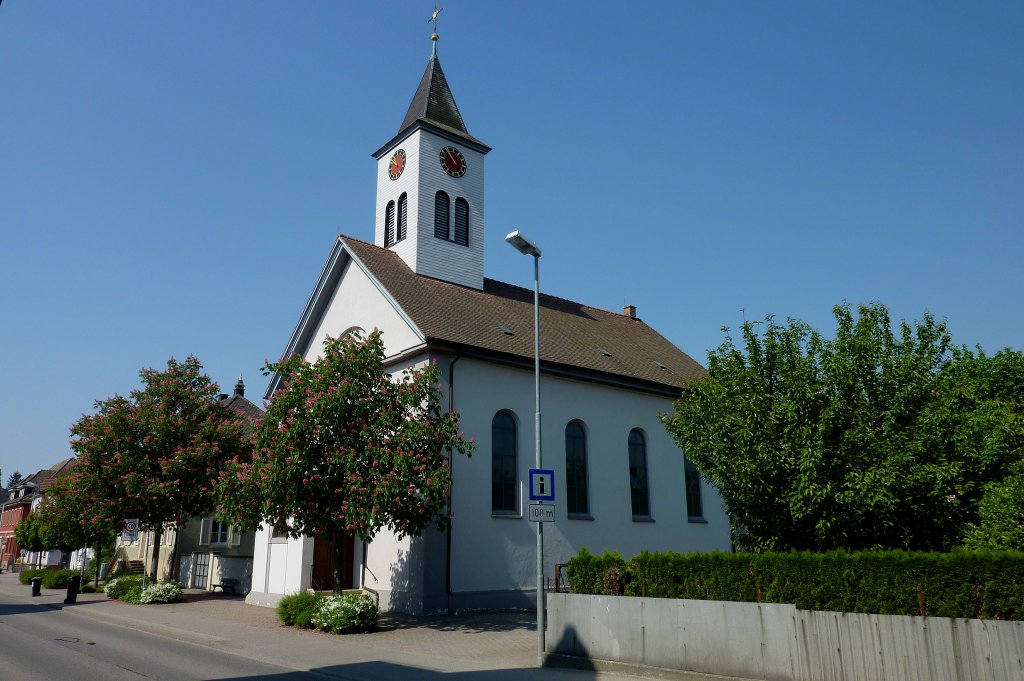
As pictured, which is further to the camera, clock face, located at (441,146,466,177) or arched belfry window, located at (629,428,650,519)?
clock face, located at (441,146,466,177)

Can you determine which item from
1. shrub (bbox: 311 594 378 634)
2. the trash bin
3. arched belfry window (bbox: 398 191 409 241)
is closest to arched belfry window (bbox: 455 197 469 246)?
arched belfry window (bbox: 398 191 409 241)

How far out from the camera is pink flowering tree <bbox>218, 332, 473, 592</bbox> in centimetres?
1645

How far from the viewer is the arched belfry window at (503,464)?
20656mm

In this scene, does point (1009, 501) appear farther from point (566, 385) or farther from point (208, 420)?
point (208, 420)

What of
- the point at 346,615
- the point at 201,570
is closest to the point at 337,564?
the point at 346,615

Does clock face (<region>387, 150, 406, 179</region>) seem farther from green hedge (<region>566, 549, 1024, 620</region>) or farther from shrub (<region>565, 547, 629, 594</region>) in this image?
green hedge (<region>566, 549, 1024, 620</region>)

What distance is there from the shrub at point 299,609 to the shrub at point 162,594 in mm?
8978

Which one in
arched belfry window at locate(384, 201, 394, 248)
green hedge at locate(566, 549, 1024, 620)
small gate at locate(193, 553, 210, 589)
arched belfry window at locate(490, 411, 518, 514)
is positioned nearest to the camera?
green hedge at locate(566, 549, 1024, 620)

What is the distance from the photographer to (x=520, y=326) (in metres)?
25.2

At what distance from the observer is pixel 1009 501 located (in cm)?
1098

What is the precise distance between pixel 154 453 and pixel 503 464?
14.7 m

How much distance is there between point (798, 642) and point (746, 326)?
6998mm

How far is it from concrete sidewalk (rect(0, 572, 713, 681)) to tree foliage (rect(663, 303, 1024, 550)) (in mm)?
4881

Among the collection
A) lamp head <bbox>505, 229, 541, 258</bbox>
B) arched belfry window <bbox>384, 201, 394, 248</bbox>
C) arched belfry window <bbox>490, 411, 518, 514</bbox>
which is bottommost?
arched belfry window <bbox>490, 411, 518, 514</bbox>
